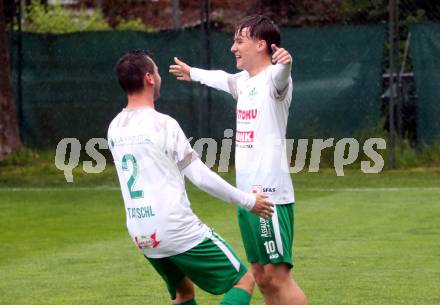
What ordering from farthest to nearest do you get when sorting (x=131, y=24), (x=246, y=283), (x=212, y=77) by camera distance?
(x=131, y=24), (x=212, y=77), (x=246, y=283)

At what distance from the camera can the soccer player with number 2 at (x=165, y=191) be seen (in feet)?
19.0

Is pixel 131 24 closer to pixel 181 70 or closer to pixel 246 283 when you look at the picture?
pixel 181 70

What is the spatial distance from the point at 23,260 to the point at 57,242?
0.95 m

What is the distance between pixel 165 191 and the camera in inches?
228

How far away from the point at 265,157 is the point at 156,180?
41.1 inches

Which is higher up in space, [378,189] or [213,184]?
[213,184]

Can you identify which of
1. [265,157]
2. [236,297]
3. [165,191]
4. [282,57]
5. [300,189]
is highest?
[282,57]

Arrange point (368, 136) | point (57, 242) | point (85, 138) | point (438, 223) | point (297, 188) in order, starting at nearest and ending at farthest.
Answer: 1. point (57, 242)
2. point (438, 223)
3. point (297, 188)
4. point (368, 136)
5. point (85, 138)

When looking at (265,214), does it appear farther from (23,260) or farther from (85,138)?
(85,138)

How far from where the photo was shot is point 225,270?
235 inches

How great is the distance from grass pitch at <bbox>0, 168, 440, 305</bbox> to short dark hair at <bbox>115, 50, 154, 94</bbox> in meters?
2.37

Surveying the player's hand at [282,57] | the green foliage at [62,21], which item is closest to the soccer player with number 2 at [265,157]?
the player's hand at [282,57]

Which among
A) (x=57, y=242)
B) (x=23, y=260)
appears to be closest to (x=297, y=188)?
(x=57, y=242)

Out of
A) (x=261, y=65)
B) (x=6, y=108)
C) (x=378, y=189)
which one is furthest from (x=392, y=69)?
(x=261, y=65)
